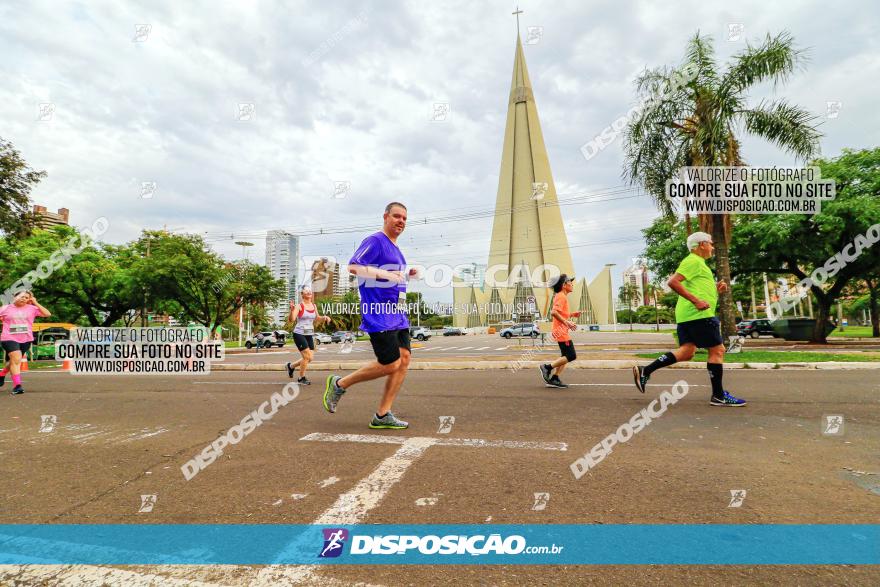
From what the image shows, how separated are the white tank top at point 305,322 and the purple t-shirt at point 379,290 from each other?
420 centimetres

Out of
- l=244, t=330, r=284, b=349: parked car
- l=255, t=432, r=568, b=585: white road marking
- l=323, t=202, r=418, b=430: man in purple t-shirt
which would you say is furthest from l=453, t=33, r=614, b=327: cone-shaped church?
l=255, t=432, r=568, b=585: white road marking

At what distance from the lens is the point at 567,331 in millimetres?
7047

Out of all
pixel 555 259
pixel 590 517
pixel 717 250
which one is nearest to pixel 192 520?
pixel 590 517

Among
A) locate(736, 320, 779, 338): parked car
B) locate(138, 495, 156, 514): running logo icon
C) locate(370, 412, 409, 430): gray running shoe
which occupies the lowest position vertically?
locate(736, 320, 779, 338): parked car

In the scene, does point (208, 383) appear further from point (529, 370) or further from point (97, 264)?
point (97, 264)

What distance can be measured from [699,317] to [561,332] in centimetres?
218

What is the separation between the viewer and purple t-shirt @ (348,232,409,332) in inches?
155

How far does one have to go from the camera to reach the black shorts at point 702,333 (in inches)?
199

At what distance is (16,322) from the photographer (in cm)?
733

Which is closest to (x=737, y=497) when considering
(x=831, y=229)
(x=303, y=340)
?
(x=303, y=340)

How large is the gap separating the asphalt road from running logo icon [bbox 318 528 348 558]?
115 mm

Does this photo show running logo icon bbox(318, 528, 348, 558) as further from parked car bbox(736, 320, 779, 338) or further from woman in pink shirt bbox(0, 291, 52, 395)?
parked car bbox(736, 320, 779, 338)

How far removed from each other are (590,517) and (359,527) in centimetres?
108

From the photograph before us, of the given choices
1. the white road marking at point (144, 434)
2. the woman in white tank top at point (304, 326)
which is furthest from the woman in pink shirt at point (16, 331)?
the white road marking at point (144, 434)
